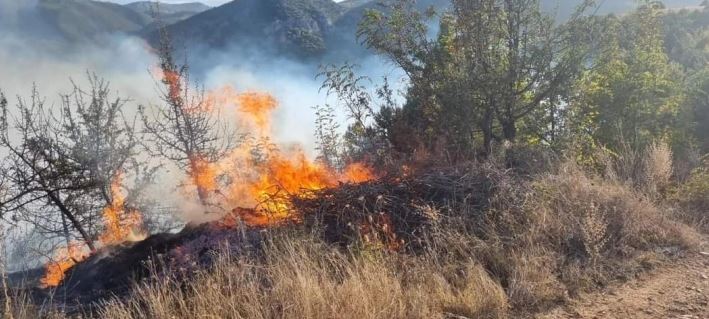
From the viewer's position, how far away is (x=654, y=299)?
13.9ft

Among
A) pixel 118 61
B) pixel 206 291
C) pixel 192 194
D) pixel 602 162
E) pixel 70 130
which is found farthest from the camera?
pixel 118 61

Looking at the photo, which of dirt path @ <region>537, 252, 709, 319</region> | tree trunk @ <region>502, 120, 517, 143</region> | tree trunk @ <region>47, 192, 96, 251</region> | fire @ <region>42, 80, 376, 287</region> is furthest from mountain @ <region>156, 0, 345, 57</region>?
dirt path @ <region>537, 252, 709, 319</region>

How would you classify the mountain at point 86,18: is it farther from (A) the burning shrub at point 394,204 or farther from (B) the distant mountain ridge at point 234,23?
(A) the burning shrub at point 394,204

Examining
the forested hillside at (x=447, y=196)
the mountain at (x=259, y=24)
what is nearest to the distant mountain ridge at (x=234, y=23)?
the mountain at (x=259, y=24)

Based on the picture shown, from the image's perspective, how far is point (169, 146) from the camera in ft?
61.9

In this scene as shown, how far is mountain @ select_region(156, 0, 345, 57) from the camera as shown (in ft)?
257

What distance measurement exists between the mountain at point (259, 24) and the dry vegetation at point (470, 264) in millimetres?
71937

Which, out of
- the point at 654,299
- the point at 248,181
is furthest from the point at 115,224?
the point at 654,299

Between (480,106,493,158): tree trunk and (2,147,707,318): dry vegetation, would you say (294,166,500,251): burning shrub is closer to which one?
(2,147,707,318): dry vegetation

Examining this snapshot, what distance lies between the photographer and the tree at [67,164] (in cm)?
1400

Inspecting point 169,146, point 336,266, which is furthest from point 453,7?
point 169,146

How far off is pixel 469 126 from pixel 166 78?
14469 mm

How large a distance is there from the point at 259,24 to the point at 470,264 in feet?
277

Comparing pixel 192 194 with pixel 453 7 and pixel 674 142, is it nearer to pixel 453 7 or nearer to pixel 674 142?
pixel 453 7
